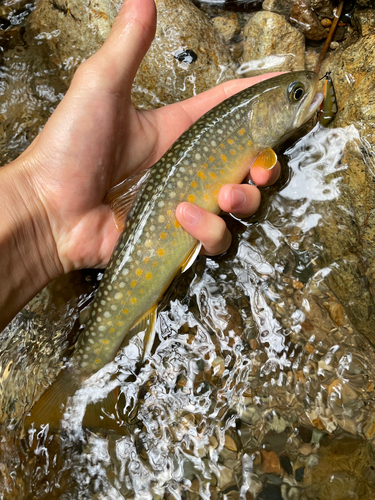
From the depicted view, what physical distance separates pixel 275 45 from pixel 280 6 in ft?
1.19

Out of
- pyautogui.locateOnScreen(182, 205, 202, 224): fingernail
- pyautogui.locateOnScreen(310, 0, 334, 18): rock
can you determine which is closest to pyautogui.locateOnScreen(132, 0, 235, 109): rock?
pyautogui.locateOnScreen(310, 0, 334, 18): rock

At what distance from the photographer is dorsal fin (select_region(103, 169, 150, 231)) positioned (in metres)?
2.16

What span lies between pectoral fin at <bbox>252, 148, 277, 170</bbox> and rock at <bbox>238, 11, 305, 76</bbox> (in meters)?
1.20

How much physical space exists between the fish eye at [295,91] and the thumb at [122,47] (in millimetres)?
897

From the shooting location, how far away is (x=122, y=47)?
6.86ft

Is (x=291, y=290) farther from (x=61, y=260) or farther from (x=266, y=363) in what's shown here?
(x=61, y=260)

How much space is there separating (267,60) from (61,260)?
229 cm

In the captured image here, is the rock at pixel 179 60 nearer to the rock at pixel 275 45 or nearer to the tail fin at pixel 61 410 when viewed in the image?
the rock at pixel 275 45

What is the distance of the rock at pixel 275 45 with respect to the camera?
2.89m

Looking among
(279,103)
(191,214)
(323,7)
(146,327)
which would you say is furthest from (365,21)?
(146,327)

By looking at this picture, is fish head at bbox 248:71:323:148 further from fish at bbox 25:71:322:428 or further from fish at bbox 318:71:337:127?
fish at bbox 318:71:337:127

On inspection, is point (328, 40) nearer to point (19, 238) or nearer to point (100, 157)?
point (100, 157)

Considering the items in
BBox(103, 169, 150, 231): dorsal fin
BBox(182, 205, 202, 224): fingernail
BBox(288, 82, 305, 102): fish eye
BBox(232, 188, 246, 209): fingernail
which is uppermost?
BBox(103, 169, 150, 231): dorsal fin

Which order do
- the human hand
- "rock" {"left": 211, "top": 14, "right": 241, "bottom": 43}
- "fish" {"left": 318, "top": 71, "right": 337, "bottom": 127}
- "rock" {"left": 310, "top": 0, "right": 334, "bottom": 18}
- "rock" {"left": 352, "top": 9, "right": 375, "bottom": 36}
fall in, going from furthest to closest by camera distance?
"rock" {"left": 211, "top": 14, "right": 241, "bottom": 43}, "rock" {"left": 310, "top": 0, "right": 334, "bottom": 18}, "rock" {"left": 352, "top": 9, "right": 375, "bottom": 36}, "fish" {"left": 318, "top": 71, "right": 337, "bottom": 127}, the human hand
